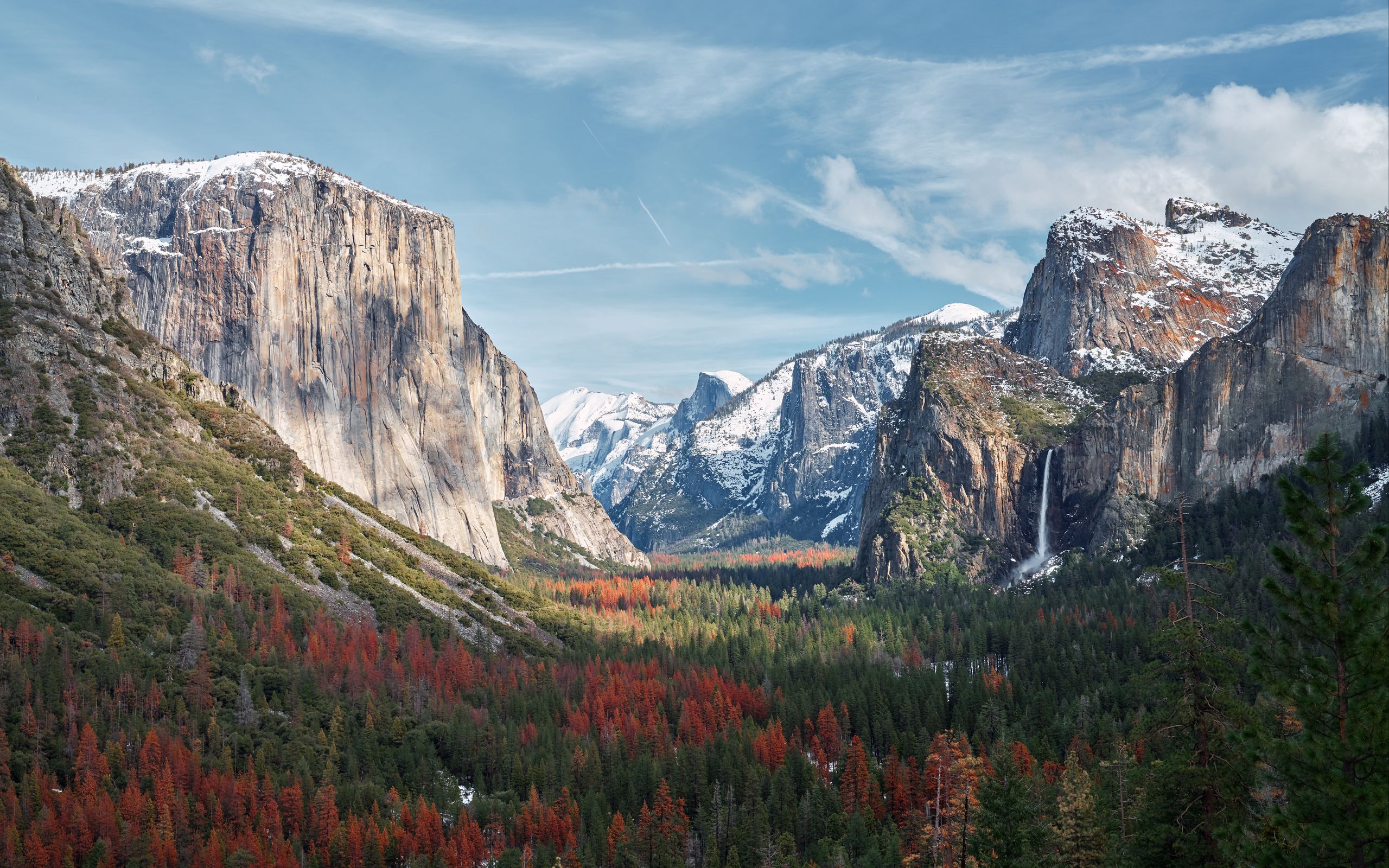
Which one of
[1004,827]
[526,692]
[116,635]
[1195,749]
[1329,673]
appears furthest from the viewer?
[526,692]

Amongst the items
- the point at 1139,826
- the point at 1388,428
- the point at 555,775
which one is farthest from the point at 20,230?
the point at 1388,428

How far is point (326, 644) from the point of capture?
132375mm

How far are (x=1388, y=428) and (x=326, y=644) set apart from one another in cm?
19589

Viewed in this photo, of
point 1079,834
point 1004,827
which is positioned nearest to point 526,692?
point 1079,834

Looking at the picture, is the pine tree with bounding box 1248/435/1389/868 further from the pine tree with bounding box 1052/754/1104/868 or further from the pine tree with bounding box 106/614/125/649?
the pine tree with bounding box 106/614/125/649

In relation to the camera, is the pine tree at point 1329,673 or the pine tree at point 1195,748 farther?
the pine tree at point 1195,748

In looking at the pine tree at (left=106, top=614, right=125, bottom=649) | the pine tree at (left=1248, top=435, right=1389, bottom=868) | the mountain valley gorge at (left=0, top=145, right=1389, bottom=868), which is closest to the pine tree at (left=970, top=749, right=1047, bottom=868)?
the mountain valley gorge at (left=0, top=145, right=1389, bottom=868)

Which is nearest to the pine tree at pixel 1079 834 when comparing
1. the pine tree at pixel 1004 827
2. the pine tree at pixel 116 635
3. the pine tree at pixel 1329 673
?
the pine tree at pixel 1004 827

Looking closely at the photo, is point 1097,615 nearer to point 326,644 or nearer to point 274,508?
point 326,644

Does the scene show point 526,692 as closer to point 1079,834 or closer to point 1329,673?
point 1079,834

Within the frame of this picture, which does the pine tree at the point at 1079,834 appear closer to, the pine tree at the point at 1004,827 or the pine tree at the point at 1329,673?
the pine tree at the point at 1004,827

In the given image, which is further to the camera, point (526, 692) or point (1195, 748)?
point (526, 692)

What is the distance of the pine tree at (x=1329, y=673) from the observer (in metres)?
24.9

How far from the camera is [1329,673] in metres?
26.2
